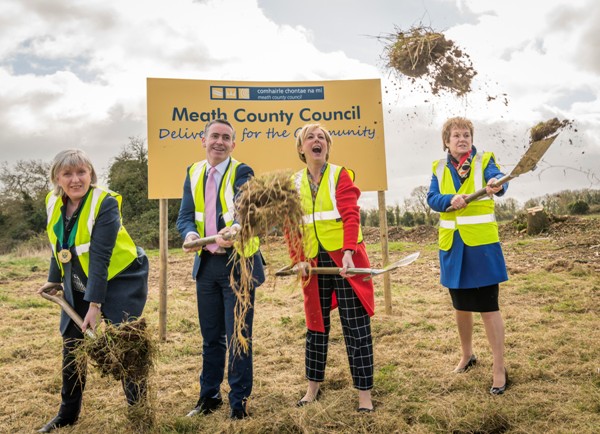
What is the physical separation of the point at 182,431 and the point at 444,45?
500cm

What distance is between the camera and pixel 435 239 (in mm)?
15398

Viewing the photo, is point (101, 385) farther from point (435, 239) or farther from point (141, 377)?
point (435, 239)

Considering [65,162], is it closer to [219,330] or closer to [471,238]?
[219,330]

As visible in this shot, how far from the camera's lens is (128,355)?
3.14 meters

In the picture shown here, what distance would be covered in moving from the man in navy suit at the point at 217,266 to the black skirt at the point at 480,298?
156cm

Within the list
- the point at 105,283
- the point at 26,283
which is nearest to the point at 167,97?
the point at 105,283

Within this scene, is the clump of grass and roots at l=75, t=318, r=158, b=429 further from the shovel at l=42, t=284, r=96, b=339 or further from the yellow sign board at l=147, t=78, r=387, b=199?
the yellow sign board at l=147, t=78, r=387, b=199

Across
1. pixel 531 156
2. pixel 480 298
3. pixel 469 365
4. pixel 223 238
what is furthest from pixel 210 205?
pixel 469 365

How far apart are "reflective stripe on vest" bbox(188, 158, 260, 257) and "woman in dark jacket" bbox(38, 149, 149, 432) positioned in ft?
1.67

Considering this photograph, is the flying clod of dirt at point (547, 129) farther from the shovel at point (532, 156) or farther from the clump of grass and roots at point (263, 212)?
the clump of grass and roots at point (263, 212)

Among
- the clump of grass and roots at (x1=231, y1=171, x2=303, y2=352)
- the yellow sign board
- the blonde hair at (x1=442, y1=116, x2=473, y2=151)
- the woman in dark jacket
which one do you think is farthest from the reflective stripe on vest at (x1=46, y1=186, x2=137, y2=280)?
the blonde hair at (x1=442, y1=116, x2=473, y2=151)

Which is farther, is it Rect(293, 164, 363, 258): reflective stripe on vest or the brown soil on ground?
the brown soil on ground

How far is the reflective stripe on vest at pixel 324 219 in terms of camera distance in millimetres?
3363

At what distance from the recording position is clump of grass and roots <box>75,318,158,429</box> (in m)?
3.08
